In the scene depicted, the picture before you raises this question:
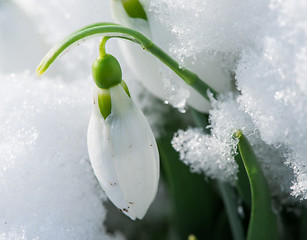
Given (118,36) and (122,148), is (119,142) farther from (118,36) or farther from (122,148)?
(118,36)

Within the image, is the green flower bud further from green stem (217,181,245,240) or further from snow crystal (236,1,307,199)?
green stem (217,181,245,240)

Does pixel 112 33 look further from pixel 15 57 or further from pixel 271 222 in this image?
pixel 15 57

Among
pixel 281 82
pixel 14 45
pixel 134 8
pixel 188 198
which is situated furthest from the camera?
pixel 14 45

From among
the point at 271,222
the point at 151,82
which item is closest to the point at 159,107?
the point at 151,82

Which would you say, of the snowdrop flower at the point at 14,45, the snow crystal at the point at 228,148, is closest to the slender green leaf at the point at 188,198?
the snow crystal at the point at 228,148

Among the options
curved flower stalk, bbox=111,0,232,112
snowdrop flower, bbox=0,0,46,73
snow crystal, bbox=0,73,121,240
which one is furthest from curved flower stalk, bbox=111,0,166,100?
snowdrop flower, bbox=0,0,46,73

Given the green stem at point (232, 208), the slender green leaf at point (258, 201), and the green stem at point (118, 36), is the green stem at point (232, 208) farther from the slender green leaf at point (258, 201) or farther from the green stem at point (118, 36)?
the green stem at point (118, 36)

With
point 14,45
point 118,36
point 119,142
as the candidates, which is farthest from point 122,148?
point 14,45
